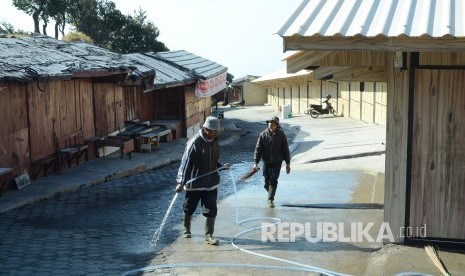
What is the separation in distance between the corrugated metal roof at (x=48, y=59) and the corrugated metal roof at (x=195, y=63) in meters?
7.28

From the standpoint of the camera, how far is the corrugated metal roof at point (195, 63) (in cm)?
2650

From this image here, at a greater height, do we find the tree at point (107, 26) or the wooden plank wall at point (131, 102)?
the tree at point (107, 26)

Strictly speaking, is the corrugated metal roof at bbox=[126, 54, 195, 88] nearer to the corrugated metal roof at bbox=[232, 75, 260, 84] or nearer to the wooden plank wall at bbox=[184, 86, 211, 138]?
the wooden plank wall at bbox=[184, 86, 211, 138]

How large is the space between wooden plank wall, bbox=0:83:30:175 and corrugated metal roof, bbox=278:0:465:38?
7718 millimetres

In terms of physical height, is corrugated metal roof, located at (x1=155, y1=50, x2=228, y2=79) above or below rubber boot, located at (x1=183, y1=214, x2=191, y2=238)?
above

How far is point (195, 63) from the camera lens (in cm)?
2947

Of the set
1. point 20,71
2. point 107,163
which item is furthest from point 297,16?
point 107,163

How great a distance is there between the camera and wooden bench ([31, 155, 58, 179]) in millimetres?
13797

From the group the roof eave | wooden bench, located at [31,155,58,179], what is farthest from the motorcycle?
the roof eave

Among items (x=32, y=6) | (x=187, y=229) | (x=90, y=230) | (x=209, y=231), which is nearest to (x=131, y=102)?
(x=90, y=230)

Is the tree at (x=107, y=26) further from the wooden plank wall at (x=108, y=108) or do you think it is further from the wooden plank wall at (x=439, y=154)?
the wooden plank wall at (x=439, y=154)

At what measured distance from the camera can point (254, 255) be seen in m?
7.45

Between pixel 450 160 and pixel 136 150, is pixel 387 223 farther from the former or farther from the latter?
pixel 136 150

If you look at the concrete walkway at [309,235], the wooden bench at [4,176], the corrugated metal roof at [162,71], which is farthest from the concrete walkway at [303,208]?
the corrugated metal roof at [162,71]
